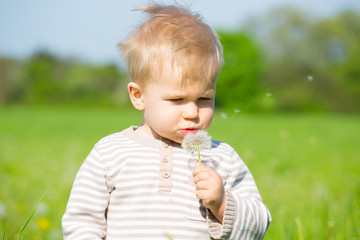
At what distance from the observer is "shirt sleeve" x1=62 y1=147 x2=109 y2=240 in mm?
1727

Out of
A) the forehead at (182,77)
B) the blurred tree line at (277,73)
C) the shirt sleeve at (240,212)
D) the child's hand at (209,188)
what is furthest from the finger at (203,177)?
the blurred tree line at (277,73)

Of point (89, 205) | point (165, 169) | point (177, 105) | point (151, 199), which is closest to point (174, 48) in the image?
point (177, 105)

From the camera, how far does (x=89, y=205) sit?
1.75 metres

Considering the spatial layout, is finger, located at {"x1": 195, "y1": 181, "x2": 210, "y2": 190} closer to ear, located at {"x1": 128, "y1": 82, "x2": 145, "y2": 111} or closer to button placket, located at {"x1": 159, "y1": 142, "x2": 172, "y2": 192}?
button placket, located at {"x1": 159, "y1": 142, "x2": 172, "y2": 192}

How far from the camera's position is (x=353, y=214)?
2.76m

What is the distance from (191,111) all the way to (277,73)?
4856 centimetres

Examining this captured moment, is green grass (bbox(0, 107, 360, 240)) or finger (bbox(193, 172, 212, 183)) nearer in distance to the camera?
finger (bbox(193, 172, 212, 183))

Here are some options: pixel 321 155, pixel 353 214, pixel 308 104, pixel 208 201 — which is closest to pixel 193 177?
pixel 208 201

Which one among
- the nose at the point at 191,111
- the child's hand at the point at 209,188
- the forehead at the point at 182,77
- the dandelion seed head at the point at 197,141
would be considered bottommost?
the child's hand at the point at 209,188

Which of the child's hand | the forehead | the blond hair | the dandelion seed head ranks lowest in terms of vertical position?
the child's hand

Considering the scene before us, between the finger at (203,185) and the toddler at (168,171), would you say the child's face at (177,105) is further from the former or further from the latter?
the finger at (203,185)

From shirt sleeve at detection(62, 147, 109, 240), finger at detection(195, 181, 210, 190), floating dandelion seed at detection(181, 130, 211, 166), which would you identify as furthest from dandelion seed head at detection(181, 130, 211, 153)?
shirt sleeve at detection(62, 147, 109, 240)

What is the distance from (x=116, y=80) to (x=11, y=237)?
1914 inches

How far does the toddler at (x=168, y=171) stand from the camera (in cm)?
168
